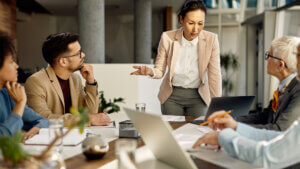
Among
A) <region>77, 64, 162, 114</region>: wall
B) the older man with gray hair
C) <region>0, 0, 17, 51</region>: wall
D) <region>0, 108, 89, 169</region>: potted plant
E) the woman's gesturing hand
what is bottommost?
<region>77, 64, 162, 114</region>: wall

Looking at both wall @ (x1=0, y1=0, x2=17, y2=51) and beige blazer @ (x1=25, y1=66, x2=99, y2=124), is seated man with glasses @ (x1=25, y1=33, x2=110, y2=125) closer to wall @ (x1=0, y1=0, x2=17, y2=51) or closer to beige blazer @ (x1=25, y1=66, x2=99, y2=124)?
beige blazer @ (x1=25, y1=66, x2=99, y2=124)

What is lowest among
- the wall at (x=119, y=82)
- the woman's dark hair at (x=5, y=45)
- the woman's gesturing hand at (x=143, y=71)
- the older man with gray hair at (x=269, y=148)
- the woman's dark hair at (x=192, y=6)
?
the wall at (x=119, y=82)

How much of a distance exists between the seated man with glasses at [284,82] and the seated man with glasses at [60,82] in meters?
1.30

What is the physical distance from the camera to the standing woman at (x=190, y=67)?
2.80m

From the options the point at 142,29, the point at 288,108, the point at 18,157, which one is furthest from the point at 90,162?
the point at 142,29

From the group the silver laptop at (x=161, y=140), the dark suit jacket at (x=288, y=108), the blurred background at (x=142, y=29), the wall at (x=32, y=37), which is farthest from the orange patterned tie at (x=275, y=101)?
the wall at (x=32, y=37)

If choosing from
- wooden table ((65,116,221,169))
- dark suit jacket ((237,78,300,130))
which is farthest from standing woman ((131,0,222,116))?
wooden table ((65,116,221,169))

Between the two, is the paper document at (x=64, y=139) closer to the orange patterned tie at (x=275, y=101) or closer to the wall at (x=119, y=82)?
the orange patterned tie at (x=275, y=101)

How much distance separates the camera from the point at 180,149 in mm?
1092

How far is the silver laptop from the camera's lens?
1.08m

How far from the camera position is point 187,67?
9.50 ft

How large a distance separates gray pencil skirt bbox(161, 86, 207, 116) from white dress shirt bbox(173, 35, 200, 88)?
2.5 inches

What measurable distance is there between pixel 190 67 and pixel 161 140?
1.77 meters

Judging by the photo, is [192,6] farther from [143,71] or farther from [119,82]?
[119,82]
